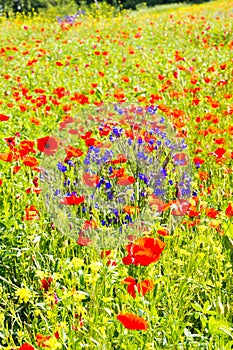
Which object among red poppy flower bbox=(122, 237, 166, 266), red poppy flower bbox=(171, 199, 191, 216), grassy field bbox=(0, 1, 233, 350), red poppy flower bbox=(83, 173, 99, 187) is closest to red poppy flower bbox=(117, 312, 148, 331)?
grassy field bbox=(0, 1, 233, 350)

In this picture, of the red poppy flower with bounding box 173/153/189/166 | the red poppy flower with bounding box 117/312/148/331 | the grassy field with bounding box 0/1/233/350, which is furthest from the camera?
the red poppy flower with bounding box 173/153/189/166

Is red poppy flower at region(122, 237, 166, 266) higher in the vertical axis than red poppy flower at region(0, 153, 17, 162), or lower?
lower

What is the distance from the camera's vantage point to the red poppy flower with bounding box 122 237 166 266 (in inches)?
53.2

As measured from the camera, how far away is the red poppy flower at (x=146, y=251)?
4.43 feet

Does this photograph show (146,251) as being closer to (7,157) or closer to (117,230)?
(117,230)

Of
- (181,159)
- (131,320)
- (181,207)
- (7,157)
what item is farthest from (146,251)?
(181,159)

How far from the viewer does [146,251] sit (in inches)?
53.7

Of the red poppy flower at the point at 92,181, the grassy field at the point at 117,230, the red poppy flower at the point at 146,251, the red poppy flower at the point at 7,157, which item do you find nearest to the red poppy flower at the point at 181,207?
the grassy field at the point at 117,230

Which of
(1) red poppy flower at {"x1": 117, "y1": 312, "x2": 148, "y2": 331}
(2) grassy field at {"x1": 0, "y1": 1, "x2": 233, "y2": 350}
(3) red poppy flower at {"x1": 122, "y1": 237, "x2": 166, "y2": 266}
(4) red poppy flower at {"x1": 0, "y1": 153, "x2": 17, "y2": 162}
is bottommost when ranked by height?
(2) grassy field at {"x1": 0, "y1": 1, "x2": 233, "y2": 350}

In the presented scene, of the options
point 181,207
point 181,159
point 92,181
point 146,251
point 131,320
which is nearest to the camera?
point 131,320

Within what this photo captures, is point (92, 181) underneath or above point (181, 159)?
above

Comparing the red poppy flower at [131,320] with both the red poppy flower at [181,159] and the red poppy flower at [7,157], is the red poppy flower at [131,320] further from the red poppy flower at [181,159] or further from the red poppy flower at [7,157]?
the red poppy flower at [181,159]

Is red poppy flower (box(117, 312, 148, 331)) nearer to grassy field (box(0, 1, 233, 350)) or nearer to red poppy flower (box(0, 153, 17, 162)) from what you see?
grassy field (box(0, 1, 233, 350))

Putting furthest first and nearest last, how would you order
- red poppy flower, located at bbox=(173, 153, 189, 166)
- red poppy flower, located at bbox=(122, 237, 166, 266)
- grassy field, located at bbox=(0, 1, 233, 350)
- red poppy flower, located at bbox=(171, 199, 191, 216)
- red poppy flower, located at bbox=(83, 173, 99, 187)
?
1. red poppy flower, located at bbox=(173, 153, 189, 166)
2. red poppy flower, located at bbox=(83, 173, 99, 187)
3. red poppy flower, located at bbox=(171, 199, 191, 216)
4. grassy field, located at bbox=(0, 1, 233, 350)
5. red poppy flower, located at bbox=(122, 237, 166, 266)
